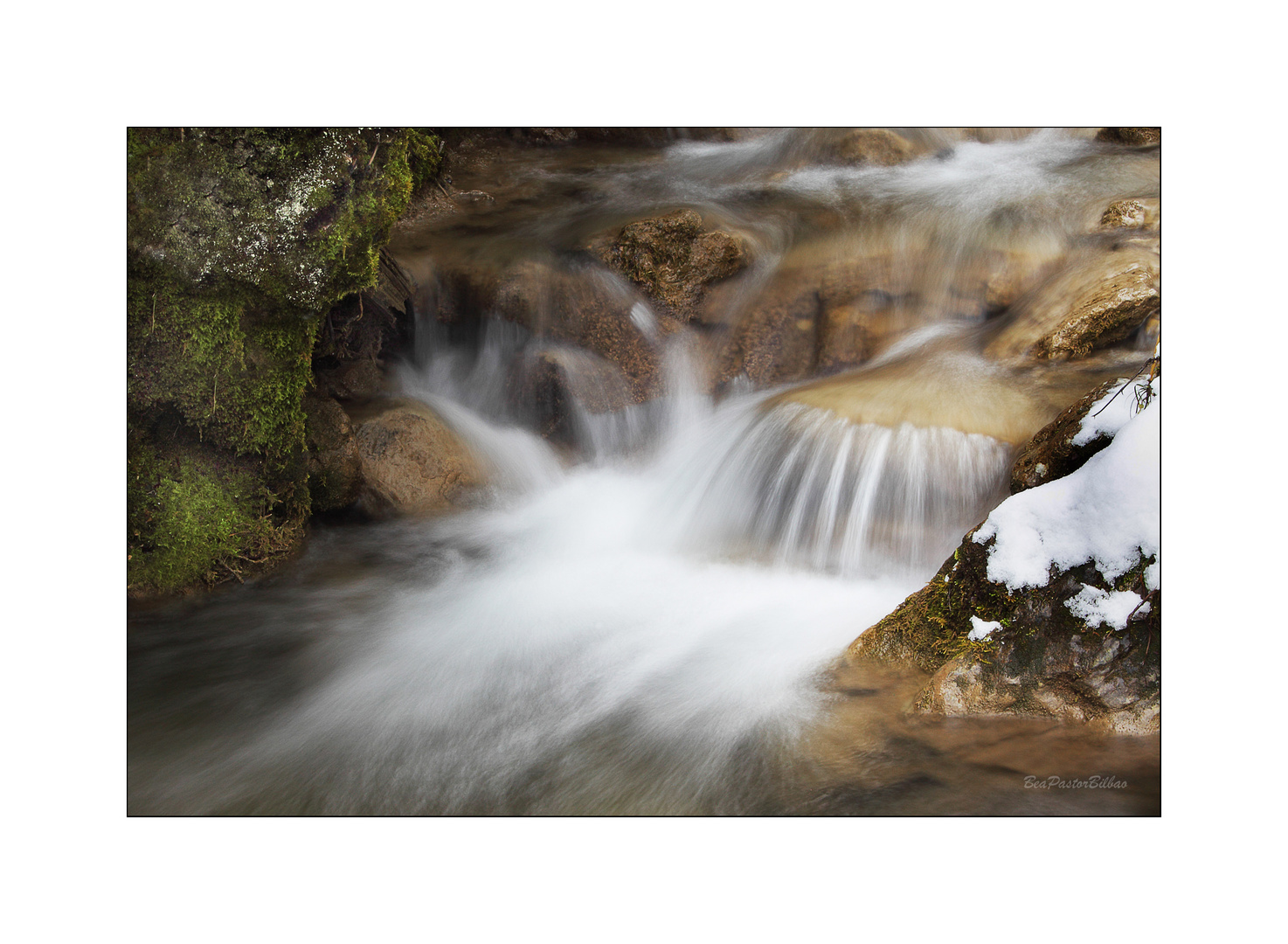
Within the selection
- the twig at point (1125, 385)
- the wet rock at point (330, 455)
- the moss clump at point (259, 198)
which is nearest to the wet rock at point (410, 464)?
the wet rock at point (330, 455)

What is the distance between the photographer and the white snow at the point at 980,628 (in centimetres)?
222

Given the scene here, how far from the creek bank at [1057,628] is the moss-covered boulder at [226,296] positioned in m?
2.35

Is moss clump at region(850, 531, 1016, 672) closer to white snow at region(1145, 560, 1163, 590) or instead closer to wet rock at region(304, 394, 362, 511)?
white snow at region(1145, 560, 1163, 590)

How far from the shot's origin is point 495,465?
3.28 meters

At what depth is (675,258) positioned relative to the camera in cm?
325

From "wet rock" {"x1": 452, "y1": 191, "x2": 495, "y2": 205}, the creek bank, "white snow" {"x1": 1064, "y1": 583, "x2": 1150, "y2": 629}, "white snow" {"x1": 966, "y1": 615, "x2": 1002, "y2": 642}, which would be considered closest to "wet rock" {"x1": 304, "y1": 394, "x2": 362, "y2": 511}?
"wet rock" {"x1": 452, "y1": 191, "x2": 495, "y2": 205}

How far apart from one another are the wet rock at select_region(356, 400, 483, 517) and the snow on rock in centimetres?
216

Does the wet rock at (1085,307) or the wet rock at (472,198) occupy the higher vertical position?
the wet rock at (472,198)

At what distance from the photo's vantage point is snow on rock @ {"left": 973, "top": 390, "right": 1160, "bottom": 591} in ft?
7.20

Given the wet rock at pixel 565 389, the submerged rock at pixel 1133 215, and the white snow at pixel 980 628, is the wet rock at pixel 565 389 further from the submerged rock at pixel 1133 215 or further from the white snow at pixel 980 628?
the submerged rock at pixel 1133 215

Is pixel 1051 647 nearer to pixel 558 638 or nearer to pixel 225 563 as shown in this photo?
pixel 558 638

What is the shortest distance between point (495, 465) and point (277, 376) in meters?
0.99
